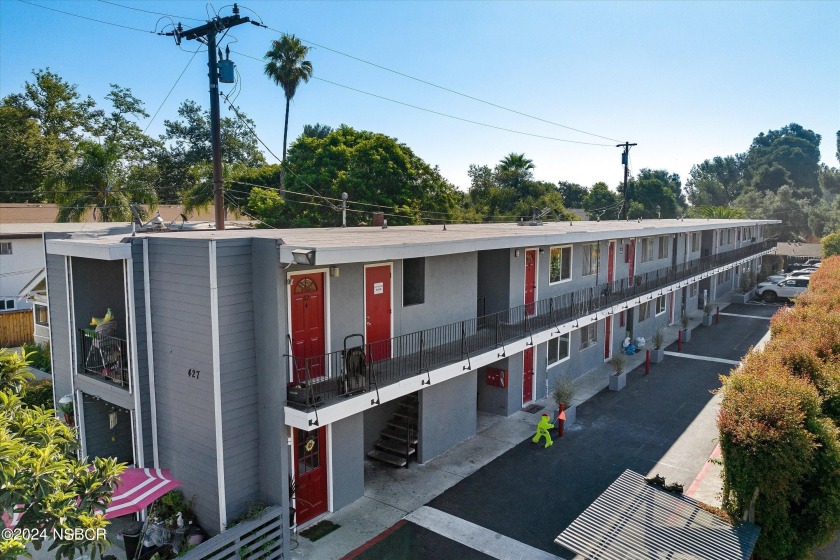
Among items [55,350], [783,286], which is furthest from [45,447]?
[783,286]

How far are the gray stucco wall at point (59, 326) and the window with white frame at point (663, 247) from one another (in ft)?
85.8

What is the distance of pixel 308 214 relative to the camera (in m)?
37.2

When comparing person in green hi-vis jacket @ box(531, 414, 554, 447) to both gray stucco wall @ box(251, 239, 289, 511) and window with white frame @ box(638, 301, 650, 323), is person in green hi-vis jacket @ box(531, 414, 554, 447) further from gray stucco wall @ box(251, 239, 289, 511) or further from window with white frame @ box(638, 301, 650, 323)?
window with white frame @ box(638, 301, 650, 323)

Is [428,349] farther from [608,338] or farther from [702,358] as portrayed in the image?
[702,358]

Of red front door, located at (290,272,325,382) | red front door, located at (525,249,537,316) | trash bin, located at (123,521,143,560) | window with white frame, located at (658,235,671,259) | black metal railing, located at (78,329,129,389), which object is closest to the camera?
trash bin, located at (123,521,143,560)

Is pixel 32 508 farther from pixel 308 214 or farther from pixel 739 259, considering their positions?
pixel 739 259

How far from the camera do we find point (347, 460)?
12.0m

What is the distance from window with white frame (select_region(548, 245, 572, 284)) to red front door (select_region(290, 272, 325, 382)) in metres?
10.0

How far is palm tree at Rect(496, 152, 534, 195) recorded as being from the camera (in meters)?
57.3

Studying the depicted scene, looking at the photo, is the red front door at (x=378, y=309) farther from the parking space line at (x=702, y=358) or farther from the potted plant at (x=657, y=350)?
the parking space line at (x=702, y=358)

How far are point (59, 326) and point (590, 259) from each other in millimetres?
17399

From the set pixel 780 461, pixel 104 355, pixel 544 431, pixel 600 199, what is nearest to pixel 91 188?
pixel 104 355

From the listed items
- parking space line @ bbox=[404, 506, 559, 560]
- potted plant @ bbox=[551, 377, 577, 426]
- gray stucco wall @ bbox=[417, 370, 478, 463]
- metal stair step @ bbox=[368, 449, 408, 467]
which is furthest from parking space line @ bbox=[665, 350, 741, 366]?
parking space line @ bbox=[404, 506, 559, 560]

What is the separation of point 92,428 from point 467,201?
4797 centimetres
